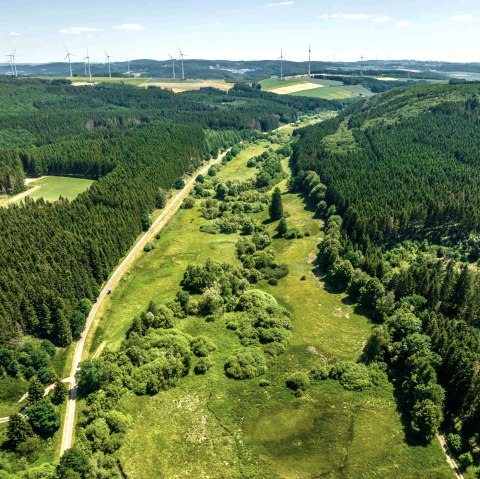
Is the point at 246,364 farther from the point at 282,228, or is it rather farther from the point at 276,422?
the point at 282,228

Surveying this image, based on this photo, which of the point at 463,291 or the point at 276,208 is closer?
the point at 463,291

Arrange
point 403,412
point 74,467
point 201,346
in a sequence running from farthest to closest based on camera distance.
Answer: point 201,346 < point 403,412 < point 74,467

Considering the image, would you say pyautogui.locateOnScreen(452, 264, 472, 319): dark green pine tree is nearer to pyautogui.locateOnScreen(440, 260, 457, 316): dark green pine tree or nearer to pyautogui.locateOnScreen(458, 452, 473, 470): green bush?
pyautogui.locateOnScreen(440, 260, 457, 316): dark green pine tree

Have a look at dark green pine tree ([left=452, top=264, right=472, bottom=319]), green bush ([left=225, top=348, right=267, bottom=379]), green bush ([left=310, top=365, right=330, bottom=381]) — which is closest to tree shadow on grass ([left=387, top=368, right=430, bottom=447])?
green bush ([left=310, top=365, right=330, bottom=381])

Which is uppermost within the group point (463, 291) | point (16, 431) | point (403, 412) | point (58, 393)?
point (463, 291)

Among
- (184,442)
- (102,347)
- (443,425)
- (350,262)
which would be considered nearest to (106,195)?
(102,347)

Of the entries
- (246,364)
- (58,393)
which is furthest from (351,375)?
(58,393)

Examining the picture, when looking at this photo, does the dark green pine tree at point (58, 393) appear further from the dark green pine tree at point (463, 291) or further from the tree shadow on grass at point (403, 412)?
the dark green pine tree at point (463, 291)
